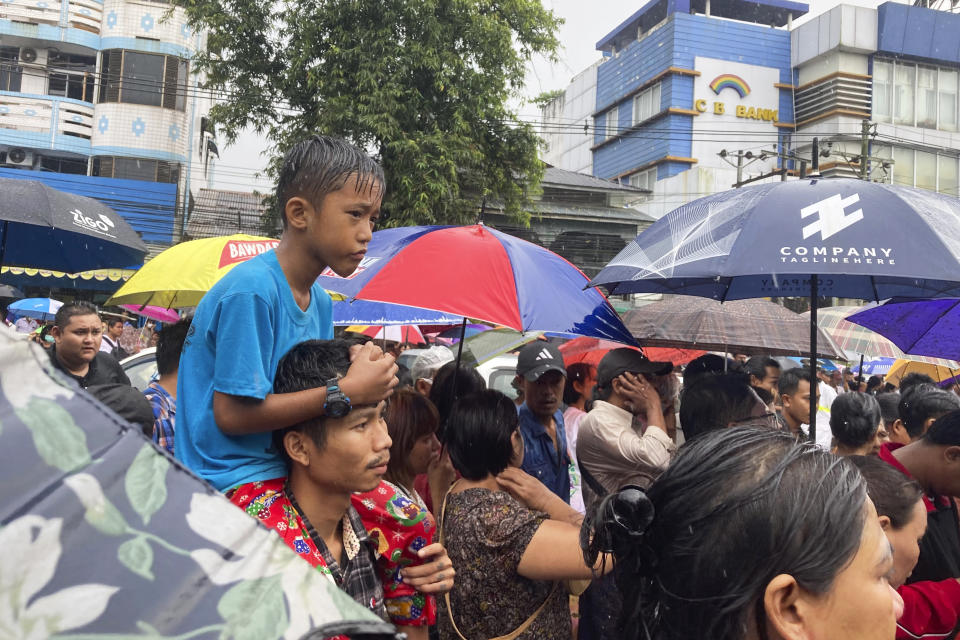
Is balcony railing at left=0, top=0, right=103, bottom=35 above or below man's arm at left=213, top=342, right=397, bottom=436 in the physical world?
above

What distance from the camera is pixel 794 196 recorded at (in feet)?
9.95

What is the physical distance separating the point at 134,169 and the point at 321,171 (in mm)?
25596

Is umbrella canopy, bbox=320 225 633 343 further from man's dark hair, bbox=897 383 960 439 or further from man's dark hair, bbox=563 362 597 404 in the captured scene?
man's dark hair, bbox=563 362 597 404

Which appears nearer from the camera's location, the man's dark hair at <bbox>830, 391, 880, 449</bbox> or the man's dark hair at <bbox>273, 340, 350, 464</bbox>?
the man's dark hair at <bbox>273, 340, 350, 464</bbox>

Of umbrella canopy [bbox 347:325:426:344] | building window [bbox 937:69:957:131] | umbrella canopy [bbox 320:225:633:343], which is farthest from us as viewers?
building window [bbox 937:69:957:131]

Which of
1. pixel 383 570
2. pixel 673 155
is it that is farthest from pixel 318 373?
pixel 673 155

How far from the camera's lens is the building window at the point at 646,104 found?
3484cm

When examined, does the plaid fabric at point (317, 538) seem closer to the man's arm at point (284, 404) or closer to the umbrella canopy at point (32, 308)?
the man's arm at point (284, 404)

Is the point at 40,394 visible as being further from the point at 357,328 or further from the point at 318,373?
the point at 357,328

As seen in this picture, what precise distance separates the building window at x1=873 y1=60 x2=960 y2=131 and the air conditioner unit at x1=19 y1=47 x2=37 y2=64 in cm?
3081

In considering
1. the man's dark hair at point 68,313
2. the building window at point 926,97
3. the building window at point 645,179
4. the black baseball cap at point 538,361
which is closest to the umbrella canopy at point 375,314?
the black baseball cap at point 538,361

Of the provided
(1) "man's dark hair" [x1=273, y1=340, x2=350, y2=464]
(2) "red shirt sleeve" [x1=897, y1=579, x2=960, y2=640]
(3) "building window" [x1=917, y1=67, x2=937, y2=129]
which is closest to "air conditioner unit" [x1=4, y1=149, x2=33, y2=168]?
(1) "man's dark hair" [x1=273, y1=340, x2=350, y2=464]

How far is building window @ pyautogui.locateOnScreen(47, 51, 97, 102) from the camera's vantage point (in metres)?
25.7

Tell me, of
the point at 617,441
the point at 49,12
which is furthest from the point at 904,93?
the point at 617,441
